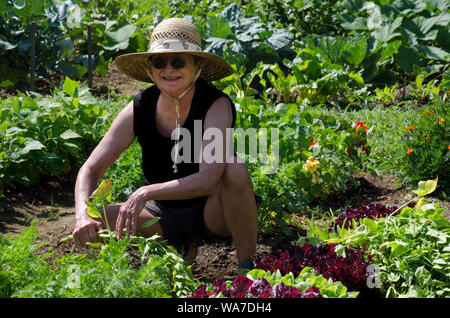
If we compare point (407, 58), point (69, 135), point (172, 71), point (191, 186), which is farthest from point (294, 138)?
point (407, 58)

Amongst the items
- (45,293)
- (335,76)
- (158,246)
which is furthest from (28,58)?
(45,293)

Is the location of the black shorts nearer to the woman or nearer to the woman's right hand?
the woman

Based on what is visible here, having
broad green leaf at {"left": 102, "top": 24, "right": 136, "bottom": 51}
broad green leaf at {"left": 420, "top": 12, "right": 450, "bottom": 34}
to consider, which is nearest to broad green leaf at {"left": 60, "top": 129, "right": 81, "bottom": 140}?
broad green leaf at {"left": 102, "top": 24, "right": 136, "bottom": 51}

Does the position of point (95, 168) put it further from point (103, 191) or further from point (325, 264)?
point (325, 264)

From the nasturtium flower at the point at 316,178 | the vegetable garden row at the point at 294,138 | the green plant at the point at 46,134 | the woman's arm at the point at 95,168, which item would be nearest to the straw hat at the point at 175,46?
the woman's arm at the point at 95,168

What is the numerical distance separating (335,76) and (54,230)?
3185 millimetres

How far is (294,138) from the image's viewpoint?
3.98 meters

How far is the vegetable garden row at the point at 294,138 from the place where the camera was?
91.3 inches

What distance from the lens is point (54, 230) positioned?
3.66m

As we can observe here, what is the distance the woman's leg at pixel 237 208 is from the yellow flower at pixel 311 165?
99 cm

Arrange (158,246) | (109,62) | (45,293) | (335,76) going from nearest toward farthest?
(45,293) < (158,246) < (335,76) < (109,62)

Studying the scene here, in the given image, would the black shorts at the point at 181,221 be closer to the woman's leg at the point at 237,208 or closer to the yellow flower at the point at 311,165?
the woman's leg at the point at 237,208

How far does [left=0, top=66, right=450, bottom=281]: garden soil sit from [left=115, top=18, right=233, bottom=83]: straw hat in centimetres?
Answer: 102
